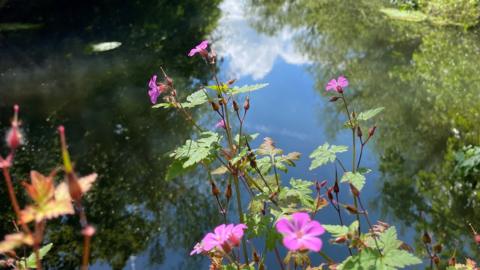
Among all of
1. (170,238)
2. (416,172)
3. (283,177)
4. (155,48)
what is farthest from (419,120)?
(155,48)

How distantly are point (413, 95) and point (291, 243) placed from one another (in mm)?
6249

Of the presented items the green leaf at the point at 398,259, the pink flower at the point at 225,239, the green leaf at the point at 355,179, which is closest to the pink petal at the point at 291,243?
the pink flower at the point at 225,239

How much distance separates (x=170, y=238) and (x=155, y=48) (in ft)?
22.3

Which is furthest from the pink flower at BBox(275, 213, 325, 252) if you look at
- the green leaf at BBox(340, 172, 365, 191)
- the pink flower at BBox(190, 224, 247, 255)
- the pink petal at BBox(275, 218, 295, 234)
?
the green leaf at BBox(340, 172, 365, 191)

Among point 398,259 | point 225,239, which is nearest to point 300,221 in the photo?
point 225,239

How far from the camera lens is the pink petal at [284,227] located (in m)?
0.91

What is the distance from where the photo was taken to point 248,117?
7137 mm

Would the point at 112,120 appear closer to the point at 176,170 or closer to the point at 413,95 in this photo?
the point at 413,95

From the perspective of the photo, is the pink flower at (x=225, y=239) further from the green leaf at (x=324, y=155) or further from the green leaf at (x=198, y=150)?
the green leaf at (x=324, y=155)

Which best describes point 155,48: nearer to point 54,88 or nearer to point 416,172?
point 54,88

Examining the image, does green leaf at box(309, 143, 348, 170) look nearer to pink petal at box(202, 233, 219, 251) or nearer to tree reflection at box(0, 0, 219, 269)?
pink petal at box(202, 233, 219, 251)

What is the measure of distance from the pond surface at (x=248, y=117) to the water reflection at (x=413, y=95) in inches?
0.8

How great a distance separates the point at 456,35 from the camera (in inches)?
356

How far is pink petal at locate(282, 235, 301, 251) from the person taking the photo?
0.87m
